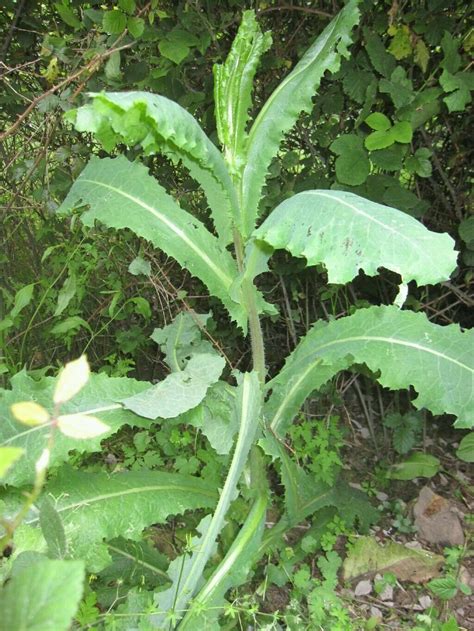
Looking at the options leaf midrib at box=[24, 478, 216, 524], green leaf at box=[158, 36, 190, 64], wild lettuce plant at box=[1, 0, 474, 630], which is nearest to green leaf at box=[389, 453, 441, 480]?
wild lettuce plant at box=[1, 0, 474, 630]

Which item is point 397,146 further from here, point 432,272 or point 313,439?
point 313,439

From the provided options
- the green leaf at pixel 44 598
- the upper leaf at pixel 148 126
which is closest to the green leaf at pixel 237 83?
the upper leaf at pixel 148 126

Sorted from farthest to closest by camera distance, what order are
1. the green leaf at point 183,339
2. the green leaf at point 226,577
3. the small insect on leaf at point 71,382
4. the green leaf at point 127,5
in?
1. the green leaf at point 183,339
2. the green leaf at point 127,5
3. the green leaf at point 226,577
4. the small insect on leaf at point 71,382

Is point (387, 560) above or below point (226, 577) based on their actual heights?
below

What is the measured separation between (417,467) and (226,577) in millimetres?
1150

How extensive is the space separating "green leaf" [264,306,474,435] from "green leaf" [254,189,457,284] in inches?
18.1

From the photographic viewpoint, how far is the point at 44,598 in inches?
16.8

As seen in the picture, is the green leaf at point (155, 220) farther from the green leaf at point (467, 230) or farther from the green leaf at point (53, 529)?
the green leaf at point (467, 230)

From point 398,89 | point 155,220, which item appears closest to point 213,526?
point 155,220

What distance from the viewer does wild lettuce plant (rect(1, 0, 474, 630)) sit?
Answer: 1.24 metres

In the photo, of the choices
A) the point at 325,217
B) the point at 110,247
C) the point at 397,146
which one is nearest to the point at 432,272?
the point at 325,217

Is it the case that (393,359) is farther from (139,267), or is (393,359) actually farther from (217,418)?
(139,267)

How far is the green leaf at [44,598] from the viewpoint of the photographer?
42cm

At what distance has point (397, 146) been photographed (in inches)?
75.4
